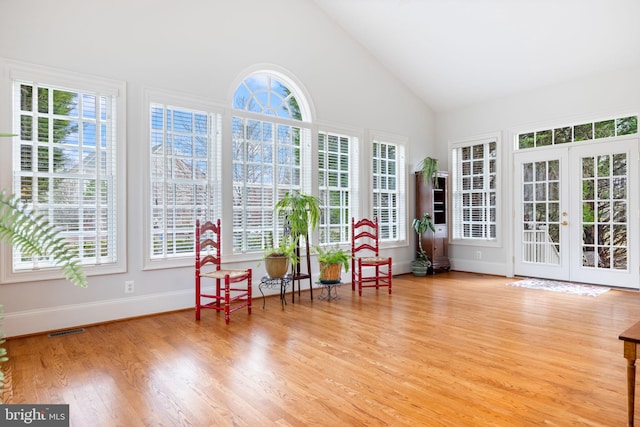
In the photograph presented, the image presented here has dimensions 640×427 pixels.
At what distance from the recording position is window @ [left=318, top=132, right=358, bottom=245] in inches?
227

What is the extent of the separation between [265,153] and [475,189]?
Result: 12.9 ft

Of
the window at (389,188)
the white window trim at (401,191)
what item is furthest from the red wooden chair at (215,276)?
the white window trim at (401,191)

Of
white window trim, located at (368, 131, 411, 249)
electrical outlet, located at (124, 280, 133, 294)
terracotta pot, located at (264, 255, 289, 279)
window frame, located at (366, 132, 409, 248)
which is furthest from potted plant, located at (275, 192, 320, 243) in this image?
window frame, located at (366, 132, 409, 248)

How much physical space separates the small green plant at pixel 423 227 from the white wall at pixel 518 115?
2.48 ft

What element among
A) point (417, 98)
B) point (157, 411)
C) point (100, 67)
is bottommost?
point (157, 411)

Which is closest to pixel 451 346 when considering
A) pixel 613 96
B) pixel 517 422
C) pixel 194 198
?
pixel 517 422

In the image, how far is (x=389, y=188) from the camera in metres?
6.71

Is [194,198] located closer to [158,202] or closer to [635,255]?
[158,202]

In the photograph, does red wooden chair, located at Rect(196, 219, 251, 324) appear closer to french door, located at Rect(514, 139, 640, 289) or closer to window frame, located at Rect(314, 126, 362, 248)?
window frame, located at Rect(314, 126, 362, 248)

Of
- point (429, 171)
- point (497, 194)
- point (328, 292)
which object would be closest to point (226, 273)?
point (328, 292)

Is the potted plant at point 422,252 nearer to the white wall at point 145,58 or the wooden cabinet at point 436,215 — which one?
the wooden cabinet at point 436,215

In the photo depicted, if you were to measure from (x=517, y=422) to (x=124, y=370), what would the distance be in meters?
2.47

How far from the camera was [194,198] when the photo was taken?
4.50 meters

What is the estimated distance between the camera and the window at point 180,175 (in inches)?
167
